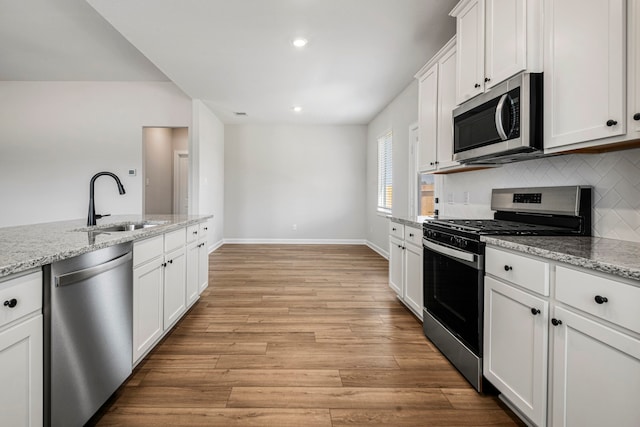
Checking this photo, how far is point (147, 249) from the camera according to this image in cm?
206

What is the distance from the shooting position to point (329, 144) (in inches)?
291

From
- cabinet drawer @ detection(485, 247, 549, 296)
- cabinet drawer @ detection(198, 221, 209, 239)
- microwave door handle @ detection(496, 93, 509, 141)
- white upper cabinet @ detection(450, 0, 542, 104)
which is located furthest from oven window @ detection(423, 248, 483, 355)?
cabinet drawer @ detection(198, 221, 209, 239)

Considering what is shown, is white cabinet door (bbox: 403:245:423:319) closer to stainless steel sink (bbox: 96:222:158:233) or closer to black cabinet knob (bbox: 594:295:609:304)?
black cabinet knob (bbox: 594:295:609:304)

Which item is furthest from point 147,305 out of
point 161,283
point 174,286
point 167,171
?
point 167,171

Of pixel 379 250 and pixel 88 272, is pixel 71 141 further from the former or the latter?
pixel 379 250

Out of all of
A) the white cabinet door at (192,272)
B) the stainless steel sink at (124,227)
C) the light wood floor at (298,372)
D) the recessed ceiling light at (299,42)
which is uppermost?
the recessed ceiling light at (299,42)

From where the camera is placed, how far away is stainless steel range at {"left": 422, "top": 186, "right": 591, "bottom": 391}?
5.78 feet

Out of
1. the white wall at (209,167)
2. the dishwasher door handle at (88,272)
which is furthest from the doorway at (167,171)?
the dishwasher door handle at (88,272)

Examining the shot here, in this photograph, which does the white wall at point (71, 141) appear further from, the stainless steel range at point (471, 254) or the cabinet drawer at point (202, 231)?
the stainless steel range at point (471, 254)

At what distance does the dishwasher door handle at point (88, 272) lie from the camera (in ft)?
4.18

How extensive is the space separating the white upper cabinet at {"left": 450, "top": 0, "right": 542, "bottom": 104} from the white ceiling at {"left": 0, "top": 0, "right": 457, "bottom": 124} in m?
0.63

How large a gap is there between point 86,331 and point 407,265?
2.41 metres

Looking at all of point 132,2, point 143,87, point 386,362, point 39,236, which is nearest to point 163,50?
point 132,2

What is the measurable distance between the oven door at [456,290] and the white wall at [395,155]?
8.19 feet
